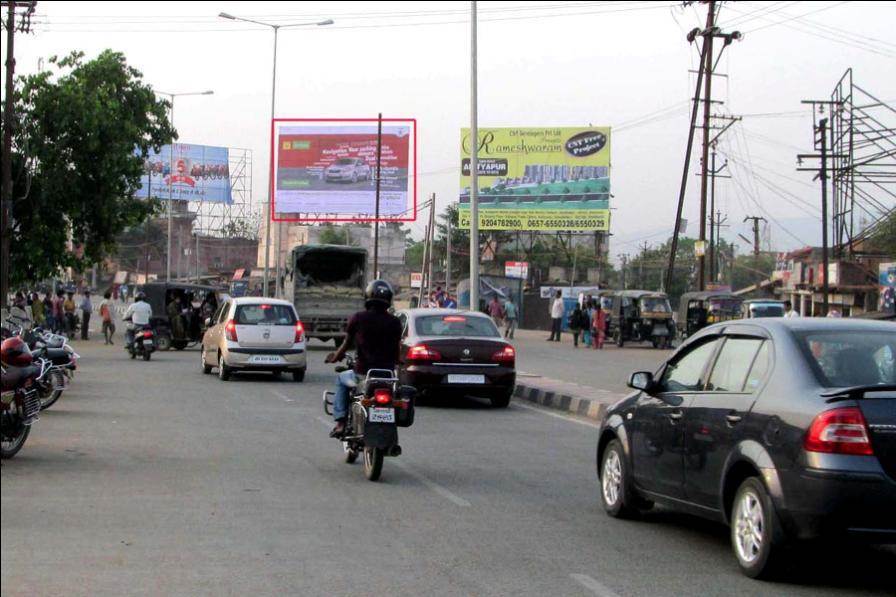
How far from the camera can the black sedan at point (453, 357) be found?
18.2 metres

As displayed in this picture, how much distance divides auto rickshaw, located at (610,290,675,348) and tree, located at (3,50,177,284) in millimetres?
17751

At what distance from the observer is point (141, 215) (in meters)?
36.4

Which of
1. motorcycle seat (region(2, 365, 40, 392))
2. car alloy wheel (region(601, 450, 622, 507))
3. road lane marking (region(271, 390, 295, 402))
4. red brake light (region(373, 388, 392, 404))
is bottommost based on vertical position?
road lane marking (region(271, 390, 295, 402))

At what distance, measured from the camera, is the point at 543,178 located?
60438 mm

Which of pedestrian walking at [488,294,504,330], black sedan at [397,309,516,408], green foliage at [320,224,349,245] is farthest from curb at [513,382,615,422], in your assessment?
green foliage at [320,224,349,245]

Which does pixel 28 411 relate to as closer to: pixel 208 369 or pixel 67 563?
pixel 67 563

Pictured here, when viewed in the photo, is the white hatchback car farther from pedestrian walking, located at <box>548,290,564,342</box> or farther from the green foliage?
the green foliage

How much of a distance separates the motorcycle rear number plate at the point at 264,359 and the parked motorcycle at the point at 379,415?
12.3 meters

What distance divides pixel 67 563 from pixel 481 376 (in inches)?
467

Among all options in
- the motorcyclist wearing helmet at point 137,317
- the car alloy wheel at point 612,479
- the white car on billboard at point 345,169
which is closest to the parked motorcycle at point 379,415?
the car alloy wheel at point 612,479

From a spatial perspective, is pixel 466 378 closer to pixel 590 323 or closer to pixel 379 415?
pixel 379 415

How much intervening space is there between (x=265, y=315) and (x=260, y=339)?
2.02 ft

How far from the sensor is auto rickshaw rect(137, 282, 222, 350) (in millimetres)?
34656

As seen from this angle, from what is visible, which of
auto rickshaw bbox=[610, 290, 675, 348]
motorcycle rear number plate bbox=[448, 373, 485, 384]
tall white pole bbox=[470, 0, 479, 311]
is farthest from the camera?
auto rickshaw bbox=[610, 290, 675, 348]
